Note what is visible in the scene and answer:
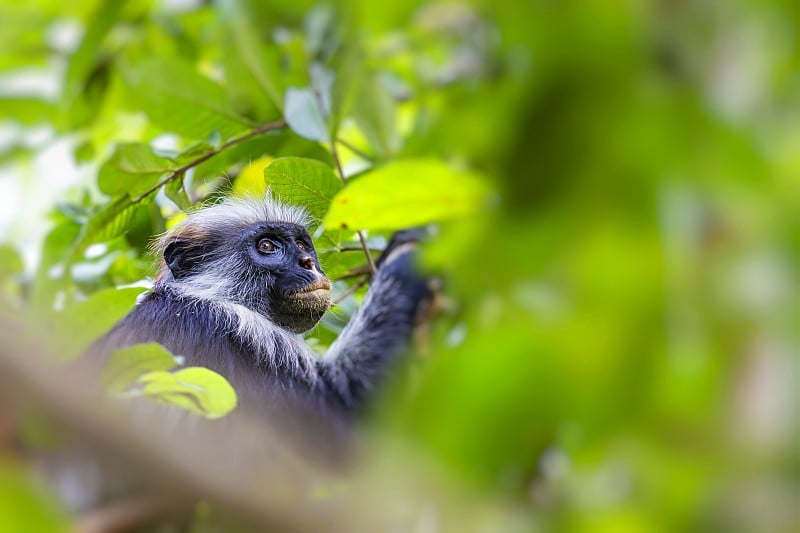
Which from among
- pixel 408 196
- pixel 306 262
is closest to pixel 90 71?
pixel 306 262

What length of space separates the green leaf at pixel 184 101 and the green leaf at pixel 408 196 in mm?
271

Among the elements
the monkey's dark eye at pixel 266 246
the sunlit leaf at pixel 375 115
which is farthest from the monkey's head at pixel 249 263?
the sunlit leaf at pixel 375 115

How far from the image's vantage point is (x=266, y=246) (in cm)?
88

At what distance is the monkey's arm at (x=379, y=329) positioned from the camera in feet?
3.60

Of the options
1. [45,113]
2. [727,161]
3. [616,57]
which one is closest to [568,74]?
[616,57]

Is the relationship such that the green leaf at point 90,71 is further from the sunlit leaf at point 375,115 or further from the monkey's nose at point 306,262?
the monkey's nose at point 306,262

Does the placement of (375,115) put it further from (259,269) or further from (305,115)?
(259,269)

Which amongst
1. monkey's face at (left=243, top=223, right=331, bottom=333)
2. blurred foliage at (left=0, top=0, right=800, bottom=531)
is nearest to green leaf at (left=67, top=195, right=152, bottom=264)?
blurred foliage at (left=0, top=0, right=800, bottom=531)

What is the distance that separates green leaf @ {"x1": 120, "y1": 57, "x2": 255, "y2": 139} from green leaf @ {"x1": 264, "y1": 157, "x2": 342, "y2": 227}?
5.8 inches

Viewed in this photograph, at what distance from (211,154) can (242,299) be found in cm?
Result: 15

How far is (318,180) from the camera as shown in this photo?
825 millimetres

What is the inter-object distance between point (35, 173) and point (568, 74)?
1193 millimetres

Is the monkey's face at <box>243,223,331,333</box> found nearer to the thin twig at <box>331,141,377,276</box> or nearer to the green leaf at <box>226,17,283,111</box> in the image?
the thin twig at <box>331,141,377,276</box>

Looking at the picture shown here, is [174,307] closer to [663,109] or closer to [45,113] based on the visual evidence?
[663,109]
